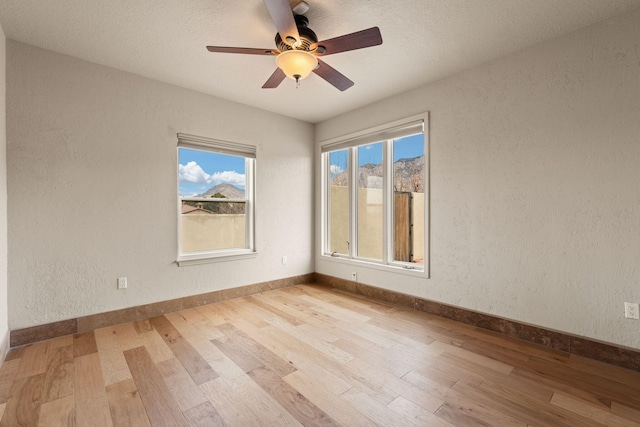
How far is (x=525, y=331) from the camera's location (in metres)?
2.52

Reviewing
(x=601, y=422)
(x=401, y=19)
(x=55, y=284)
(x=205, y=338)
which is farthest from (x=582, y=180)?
(x=55, y=284)

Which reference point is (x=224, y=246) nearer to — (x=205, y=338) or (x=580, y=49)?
(x=205, y=338)

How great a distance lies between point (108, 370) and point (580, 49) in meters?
4.32

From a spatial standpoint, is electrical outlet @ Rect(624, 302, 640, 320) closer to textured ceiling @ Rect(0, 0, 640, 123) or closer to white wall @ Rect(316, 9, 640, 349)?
white wall @ Rect(316, 9, 640, 349)

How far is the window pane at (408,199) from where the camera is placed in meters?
3.42

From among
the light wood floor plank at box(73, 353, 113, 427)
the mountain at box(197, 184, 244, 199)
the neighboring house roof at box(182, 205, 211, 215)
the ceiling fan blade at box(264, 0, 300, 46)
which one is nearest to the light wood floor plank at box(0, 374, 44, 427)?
the light wood floor plank at box(73, 353, 113, 427)

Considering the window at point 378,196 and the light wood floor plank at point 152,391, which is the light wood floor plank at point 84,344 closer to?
the light wood floor plank at point 152,391

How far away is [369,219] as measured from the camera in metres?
4.00

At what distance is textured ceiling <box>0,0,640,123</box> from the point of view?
1.99 meters

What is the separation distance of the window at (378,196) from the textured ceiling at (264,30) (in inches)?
32.3

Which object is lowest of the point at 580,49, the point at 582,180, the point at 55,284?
the point at 55,284

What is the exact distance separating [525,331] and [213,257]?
3314 millimetres

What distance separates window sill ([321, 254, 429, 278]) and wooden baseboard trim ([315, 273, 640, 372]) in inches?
10.5

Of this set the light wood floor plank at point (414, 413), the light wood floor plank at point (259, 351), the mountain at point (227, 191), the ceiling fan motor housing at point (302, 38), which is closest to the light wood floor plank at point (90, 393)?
the light wood floor plank at point (259, 351)
